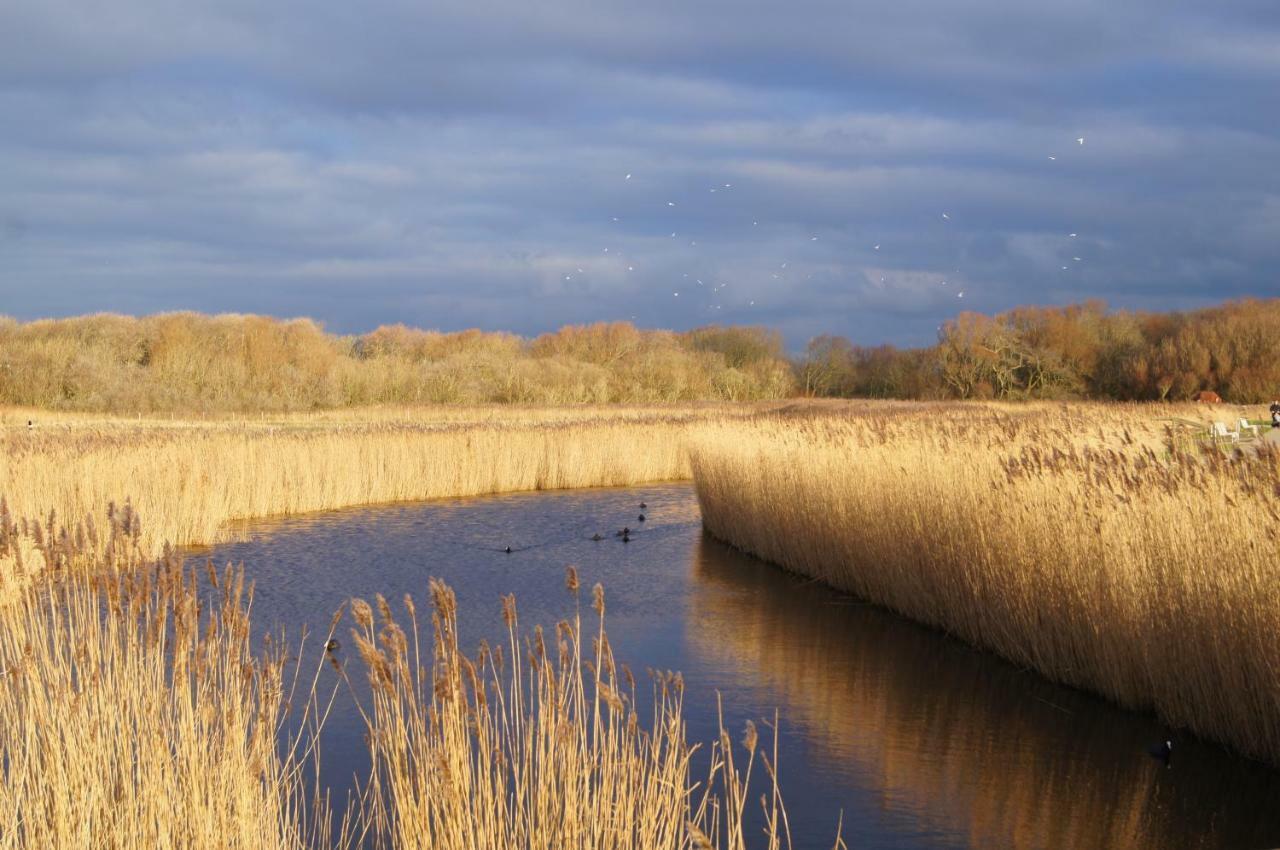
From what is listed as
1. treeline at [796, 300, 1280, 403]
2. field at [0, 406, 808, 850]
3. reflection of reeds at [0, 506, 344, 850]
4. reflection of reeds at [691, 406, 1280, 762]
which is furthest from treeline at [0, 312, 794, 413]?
reflection of reeds at [0, 506, 344, 850]

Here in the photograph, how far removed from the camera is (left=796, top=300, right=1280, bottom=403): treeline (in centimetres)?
3447

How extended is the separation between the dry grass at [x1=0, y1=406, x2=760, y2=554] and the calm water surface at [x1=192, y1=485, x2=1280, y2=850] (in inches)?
43.1

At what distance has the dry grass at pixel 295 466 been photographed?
1372 cm

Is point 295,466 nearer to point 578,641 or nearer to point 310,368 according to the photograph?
point 578,641

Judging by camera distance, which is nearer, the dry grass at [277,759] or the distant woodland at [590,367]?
the dry grass at [277,759]

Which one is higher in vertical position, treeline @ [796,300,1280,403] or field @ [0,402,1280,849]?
treeline @ [796,300,1280,403]

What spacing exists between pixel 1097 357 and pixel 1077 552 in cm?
3505

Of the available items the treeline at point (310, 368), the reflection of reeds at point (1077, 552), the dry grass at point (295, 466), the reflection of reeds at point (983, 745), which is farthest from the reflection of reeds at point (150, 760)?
the treeline at point (310, 368)

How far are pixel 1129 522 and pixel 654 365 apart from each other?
130 ft

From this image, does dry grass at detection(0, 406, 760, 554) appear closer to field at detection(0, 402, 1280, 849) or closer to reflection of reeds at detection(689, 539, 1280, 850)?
field at detection(0, 402, 1280, 849)

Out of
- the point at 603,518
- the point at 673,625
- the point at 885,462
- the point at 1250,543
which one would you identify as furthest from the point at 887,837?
the point at 603,518

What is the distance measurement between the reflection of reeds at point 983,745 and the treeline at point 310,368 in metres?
28.6

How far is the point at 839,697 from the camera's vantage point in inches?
330

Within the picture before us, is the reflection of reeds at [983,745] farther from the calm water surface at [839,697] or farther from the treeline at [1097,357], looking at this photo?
the treeline at [1097,357]
